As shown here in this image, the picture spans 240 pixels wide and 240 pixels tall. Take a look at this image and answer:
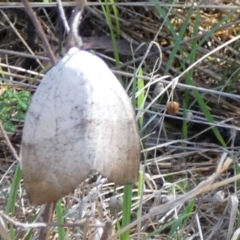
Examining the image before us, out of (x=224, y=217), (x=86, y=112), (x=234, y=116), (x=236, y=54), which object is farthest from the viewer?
(x=236, y=54)

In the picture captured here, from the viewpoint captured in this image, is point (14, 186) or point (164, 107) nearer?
point (14, 186)

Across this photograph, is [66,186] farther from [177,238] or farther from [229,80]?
[229,80]

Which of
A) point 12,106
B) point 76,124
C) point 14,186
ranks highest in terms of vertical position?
point 76,124

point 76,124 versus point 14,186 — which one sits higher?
point 76,124

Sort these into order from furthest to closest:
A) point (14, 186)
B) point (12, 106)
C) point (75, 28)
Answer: point (12, 106) < point (14, 186) < point (75, 28)

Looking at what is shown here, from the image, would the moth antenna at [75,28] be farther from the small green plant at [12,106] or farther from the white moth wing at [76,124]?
the small green plant at [12,106]

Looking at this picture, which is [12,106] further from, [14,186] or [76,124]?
[76,124]

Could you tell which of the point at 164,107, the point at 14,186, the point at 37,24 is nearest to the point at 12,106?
the point at 164,107

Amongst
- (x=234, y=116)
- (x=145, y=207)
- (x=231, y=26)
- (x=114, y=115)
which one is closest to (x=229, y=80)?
(x=234, y=116)
